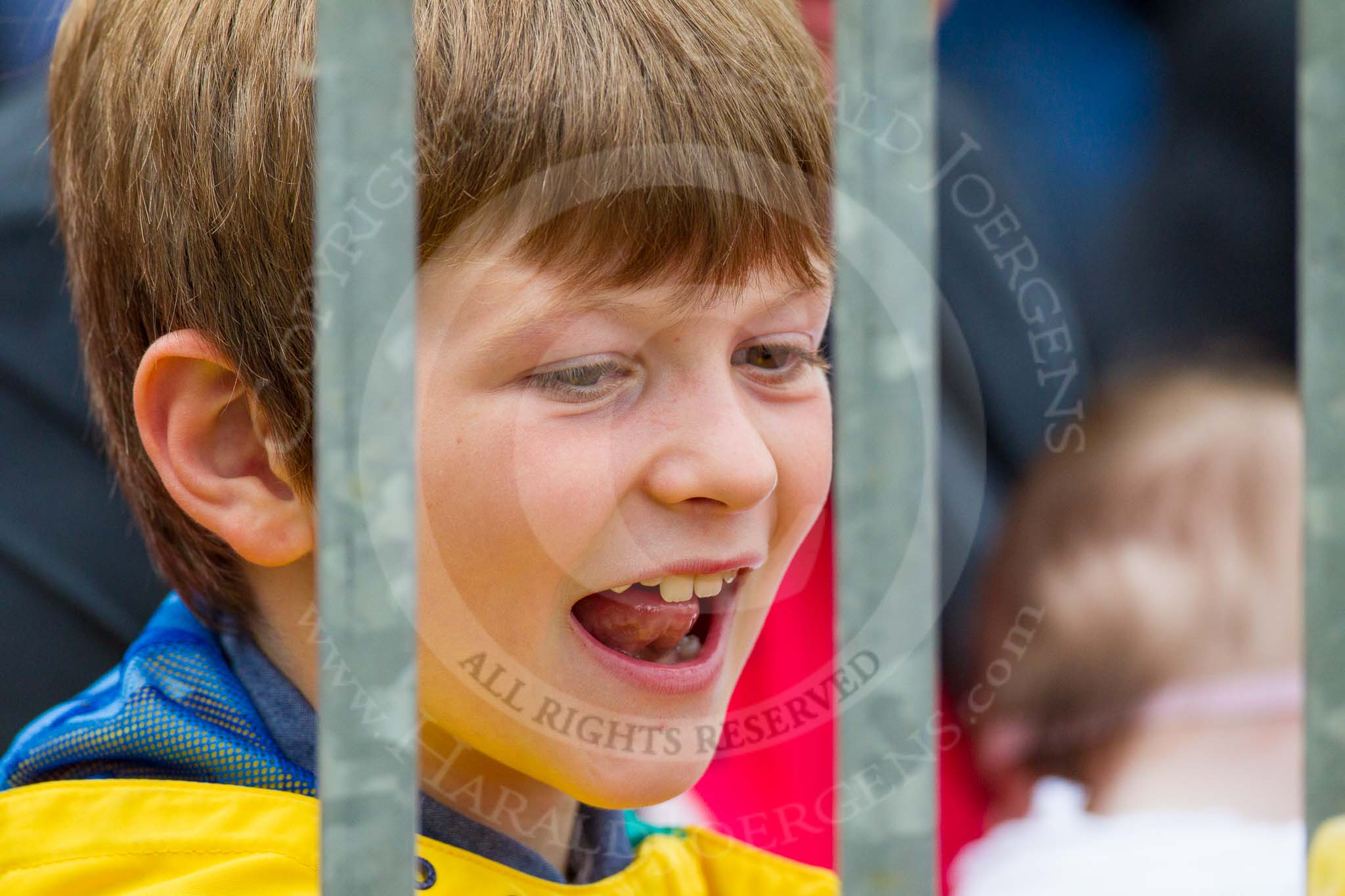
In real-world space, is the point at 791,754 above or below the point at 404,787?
above

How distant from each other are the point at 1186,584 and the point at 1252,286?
0.94 meters

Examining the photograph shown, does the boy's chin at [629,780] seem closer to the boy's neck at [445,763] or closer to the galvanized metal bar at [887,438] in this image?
the boy's neck at [445,763]

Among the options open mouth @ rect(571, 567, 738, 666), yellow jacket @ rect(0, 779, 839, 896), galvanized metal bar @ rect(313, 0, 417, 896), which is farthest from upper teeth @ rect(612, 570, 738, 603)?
galvanized metal bar @ rect(313, 0, 417, 896)

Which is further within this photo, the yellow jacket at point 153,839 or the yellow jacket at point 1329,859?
the yellow jacket at point 153,839

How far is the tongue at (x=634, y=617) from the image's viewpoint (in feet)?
3.06

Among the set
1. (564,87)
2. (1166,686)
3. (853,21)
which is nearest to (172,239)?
(564,87)

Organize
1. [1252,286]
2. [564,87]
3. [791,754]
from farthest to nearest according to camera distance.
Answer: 1. [1252,286]
2. [791,754]
3. [564,87]

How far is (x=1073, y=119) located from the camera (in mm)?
2721

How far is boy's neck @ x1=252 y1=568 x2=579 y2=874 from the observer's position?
0.99 metres

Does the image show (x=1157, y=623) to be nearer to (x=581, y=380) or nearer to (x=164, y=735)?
(x=581, y=380)

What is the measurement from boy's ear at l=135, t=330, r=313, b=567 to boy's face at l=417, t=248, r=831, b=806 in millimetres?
104

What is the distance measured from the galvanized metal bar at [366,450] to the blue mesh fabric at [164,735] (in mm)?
396

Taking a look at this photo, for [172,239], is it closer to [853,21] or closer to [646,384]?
[646,384]

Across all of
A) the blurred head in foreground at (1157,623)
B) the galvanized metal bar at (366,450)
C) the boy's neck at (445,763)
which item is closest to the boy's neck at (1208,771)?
the blurred head in foreground at (1157,623)
